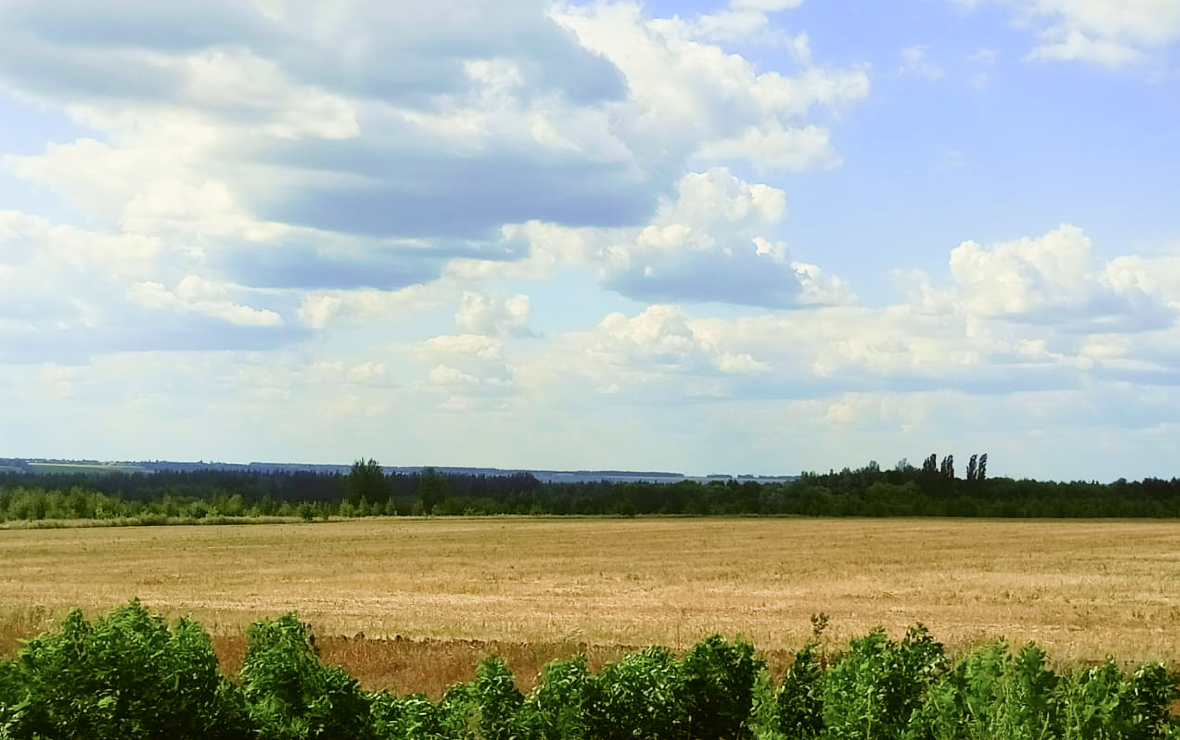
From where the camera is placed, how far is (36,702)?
12.3 metres

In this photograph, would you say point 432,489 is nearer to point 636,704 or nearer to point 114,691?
point 114,691

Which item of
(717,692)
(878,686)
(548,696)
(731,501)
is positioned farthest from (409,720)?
(731,501)

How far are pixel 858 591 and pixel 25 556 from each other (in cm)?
3984

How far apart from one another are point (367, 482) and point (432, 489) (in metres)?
21.6

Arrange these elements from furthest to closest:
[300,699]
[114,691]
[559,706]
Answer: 1. [300,699]
2. [559,706]
3. [114,691]

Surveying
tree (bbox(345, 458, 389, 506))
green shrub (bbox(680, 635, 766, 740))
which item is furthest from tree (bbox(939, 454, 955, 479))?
green shrub (bbox(680, 635, 766, 740))

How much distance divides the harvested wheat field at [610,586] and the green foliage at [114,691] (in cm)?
558

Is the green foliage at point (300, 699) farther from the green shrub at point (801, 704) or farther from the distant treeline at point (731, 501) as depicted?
the distant treeline at point (731, 501)

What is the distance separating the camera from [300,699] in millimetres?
13117

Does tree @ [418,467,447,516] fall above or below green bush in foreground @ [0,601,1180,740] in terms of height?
below

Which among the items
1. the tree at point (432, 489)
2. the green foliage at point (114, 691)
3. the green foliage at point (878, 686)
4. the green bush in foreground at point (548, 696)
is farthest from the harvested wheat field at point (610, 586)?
the tree at point (432, 489)

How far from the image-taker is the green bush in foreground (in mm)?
11734

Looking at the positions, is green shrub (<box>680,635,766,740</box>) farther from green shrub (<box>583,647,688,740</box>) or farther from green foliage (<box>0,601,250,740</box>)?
green foliage (<box>0,601,250,740</box>)

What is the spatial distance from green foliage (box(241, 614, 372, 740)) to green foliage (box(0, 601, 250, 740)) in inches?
11.2
